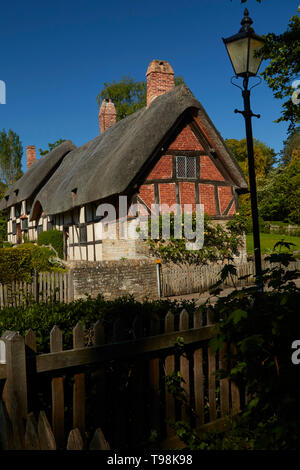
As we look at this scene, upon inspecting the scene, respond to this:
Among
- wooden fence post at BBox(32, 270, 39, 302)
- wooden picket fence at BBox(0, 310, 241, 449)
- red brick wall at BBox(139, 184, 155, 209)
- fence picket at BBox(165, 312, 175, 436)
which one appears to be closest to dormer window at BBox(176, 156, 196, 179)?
red brick wall at BBox(139, 184, 155, 209)

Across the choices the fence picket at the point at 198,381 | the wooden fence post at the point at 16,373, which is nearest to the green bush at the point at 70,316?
the fence picket at the point at 198,381

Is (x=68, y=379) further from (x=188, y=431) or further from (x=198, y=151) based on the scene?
(x=198, y=151)

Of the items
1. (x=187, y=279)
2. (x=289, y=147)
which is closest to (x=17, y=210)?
(x=187, y=279)

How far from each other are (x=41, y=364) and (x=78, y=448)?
37.8 inches

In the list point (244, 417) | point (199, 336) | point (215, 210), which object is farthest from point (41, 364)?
point (215, 210)

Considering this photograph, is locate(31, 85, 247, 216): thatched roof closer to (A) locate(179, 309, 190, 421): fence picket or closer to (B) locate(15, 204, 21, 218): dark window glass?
(B) locate(15, 204, 21, 218): dark window glass

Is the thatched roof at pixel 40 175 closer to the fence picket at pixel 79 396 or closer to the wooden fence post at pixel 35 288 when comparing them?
the wooden fence post at pixel 35 288

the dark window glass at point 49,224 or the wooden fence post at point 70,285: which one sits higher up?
the dark window glass at point 49,224

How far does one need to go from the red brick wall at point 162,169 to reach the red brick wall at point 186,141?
1.92 feet

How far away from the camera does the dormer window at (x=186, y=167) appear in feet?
57.3

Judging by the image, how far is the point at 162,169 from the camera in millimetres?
17047

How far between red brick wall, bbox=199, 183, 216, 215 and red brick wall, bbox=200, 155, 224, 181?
1.34ft

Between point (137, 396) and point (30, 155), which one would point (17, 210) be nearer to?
point (30, 155)

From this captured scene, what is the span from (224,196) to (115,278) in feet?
25.0
